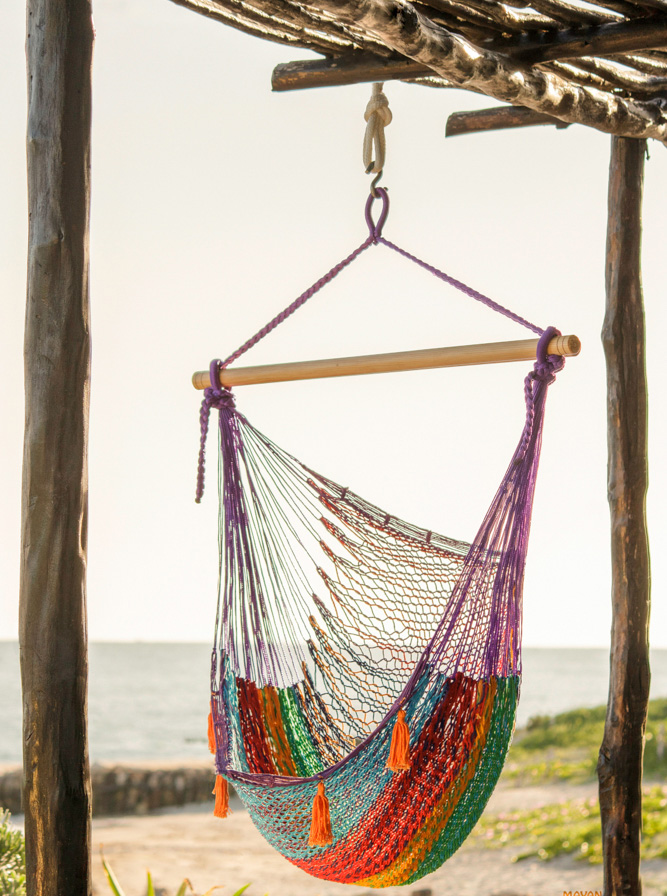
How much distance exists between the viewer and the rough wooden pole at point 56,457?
143 centimetres

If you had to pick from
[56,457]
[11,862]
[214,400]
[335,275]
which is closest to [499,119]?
[335,275]

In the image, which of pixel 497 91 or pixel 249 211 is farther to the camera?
pixel 249 211

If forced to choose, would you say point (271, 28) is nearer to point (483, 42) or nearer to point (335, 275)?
point (483, 42)

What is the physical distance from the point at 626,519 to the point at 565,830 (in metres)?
5.09

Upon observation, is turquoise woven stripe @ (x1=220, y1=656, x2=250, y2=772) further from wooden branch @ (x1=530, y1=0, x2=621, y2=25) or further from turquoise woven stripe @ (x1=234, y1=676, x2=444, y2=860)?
wooden branch @ (x1=530, y1=0, x2=621, y2=25)

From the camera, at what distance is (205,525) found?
51.8ft

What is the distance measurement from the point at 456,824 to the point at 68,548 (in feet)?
2.69

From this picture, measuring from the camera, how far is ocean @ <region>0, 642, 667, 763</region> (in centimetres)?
1423

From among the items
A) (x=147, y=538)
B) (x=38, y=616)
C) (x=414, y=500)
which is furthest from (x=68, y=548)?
(x=147, y=538)

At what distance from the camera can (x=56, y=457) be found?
1455 millimetres

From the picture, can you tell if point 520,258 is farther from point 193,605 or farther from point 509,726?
point 509,726

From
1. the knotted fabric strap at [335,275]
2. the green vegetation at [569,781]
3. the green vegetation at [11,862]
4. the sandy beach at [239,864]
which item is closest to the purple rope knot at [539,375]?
the knotted fabric strap at [335,275]

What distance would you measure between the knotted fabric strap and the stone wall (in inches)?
210

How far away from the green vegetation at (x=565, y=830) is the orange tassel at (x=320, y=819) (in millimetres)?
4411
